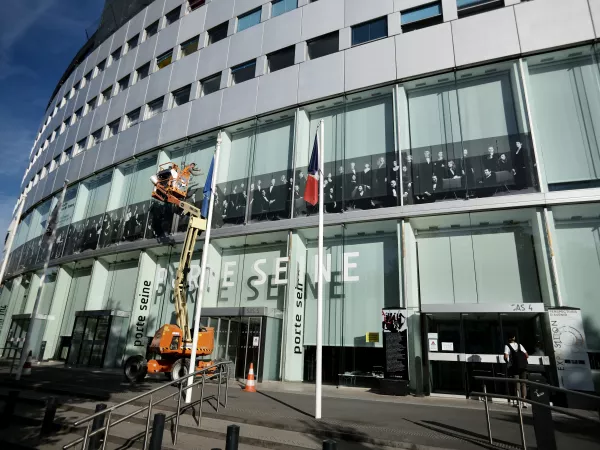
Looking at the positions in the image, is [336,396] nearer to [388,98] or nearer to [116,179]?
[388,98]

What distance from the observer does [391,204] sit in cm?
1487

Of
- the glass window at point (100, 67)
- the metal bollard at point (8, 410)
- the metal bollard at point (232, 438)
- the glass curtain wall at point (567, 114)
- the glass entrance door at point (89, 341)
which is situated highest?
the glass window at point (100, 67)

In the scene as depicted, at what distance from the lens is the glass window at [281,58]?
19.5m

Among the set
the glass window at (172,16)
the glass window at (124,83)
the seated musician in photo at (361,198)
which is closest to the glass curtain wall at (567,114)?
the seated musician in photo at (361,198)

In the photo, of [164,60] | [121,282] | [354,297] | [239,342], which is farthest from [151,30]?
[354,297]

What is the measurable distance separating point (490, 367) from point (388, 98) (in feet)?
37.6

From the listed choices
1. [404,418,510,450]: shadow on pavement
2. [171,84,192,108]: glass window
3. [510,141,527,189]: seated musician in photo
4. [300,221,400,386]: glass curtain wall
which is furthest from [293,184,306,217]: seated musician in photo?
[171,84,192,108]: glass window

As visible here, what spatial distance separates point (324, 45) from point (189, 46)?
1023 centimetres

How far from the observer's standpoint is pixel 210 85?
72.4 feet

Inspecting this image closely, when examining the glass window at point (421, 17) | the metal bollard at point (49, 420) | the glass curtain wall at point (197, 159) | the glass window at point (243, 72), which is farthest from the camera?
the glass window at point (243, 72)

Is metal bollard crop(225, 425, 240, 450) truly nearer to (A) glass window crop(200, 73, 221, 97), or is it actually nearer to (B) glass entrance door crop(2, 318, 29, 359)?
(A) glass window crop(200, 73, 221, 97)

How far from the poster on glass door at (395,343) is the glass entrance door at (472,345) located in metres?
1.01

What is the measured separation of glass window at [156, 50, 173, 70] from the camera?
2502cm

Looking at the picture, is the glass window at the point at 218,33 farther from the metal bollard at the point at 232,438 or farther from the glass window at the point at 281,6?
the metal bollard at the point at 232,438
